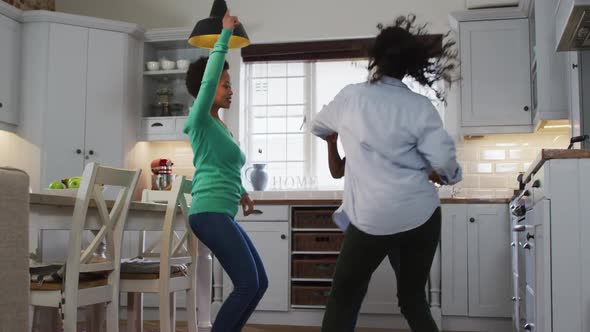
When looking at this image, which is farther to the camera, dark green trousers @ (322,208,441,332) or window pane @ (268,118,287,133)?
window pane @ (268,118,287,133)

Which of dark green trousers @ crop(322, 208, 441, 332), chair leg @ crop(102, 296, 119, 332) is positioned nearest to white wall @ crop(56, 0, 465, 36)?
chair leg @ crop(102, 296, 119, 332)

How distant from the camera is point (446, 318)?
4605mm

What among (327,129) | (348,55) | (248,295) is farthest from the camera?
(348,55)

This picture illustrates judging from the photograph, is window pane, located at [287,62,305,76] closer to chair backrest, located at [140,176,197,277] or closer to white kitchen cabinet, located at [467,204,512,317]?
white kitchen cabinet, located at [467,204,512,317]

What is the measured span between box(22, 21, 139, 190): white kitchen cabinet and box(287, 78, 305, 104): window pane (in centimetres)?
131

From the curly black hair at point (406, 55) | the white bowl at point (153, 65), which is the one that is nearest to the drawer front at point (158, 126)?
the white bowl at point (153, 65)

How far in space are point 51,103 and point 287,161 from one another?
1875mm

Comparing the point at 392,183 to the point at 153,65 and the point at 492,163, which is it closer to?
the point at 492,163

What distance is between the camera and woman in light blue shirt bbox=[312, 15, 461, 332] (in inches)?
75.2

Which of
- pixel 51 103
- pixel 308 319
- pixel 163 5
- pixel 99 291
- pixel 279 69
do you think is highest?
pixel 163 5

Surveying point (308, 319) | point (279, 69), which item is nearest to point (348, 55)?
point (279, 69)

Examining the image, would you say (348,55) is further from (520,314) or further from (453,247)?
(520,314)

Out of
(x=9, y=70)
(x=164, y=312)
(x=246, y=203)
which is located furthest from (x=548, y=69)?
(x=9, y=70)

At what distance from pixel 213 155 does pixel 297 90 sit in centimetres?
337
